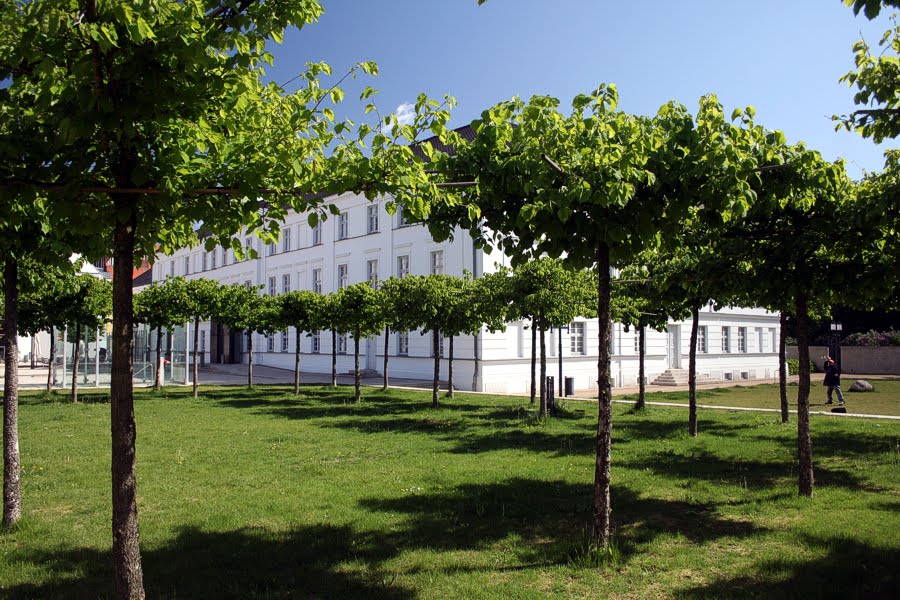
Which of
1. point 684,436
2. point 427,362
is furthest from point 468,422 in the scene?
point 427,362

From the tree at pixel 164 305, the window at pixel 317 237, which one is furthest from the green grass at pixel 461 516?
the window at pixel 317 237

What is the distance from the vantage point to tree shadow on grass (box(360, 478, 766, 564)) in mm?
5902

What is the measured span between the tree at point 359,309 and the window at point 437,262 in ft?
28.5

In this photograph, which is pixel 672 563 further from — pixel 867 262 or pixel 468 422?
pixel 468 422

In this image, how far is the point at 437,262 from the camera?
2958cm

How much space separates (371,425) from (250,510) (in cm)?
767

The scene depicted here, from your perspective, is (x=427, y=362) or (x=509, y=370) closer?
(x=509, y=370)

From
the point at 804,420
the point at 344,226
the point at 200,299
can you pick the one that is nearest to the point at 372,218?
the point at 344,226

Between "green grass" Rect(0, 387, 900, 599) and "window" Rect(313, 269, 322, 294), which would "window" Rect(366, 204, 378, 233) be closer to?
"window" Rect(313, 269, 322, 294)

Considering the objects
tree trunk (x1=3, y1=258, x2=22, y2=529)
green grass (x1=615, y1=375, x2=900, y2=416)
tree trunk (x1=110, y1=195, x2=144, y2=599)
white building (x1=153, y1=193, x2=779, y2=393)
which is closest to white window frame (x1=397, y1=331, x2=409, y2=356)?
white building (x1=153, y1=193, x2=779, y2=393)

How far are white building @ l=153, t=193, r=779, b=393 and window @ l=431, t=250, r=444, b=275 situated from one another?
1.8 inches

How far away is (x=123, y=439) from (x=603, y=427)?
3787 mm

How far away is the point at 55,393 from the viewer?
2294 cm

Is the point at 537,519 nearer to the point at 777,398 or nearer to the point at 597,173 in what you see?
the point at 597,173
